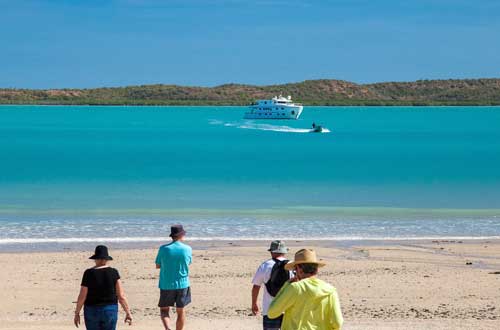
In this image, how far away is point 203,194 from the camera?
128 feet

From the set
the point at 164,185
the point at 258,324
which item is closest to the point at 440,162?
the point at 164,185

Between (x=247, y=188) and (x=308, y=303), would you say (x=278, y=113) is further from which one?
(x=308, y=303)

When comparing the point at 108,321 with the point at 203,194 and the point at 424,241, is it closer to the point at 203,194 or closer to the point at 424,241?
the point at 424,241

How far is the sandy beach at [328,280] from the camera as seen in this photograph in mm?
13305

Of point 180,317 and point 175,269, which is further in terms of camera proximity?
point 180,317

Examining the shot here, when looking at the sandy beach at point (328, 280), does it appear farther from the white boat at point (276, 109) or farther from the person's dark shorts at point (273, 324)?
the white boat at point (276, 109)

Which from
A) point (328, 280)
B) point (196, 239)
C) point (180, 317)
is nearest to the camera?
point (180, 317)

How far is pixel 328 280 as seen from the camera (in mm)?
16484

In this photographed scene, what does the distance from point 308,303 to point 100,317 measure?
9.54 ft

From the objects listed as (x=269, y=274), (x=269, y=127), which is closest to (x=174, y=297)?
(x=269, y=274)

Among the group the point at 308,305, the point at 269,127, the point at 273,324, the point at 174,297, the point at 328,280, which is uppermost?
the point at 308,305

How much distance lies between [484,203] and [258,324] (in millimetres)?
23949

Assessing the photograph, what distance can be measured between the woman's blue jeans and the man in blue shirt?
1504mm

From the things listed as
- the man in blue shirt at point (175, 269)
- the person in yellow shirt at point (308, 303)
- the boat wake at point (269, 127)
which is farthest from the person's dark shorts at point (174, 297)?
the boat wake at point (269, 127)
